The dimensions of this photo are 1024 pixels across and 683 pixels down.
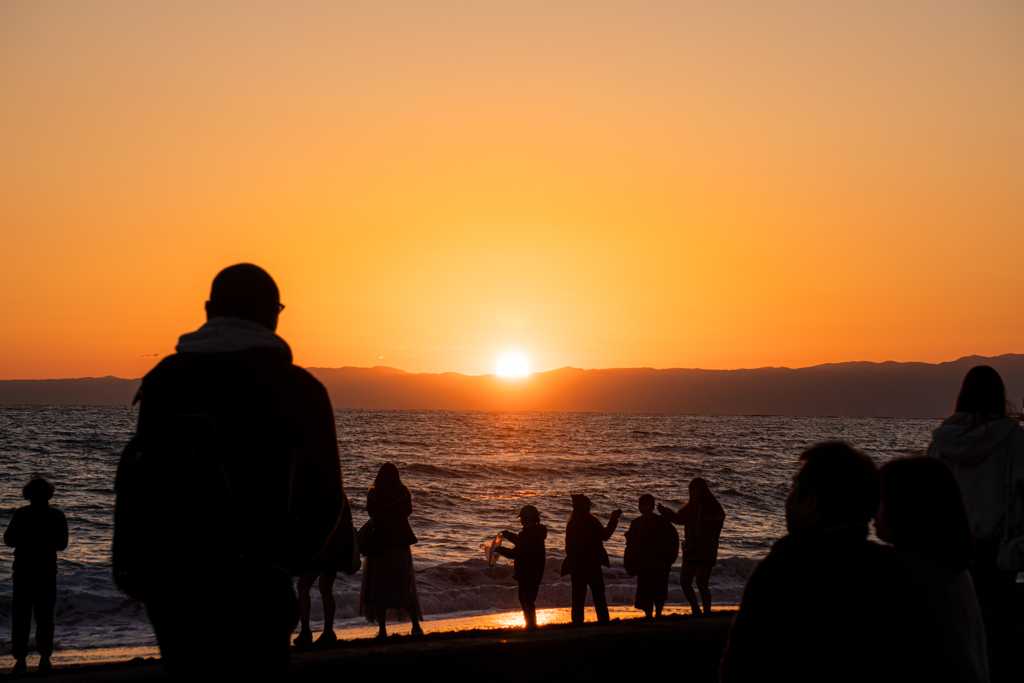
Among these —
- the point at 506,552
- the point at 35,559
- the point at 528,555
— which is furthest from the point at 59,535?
the point at 528,555

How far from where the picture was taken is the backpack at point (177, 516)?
2.17 metres

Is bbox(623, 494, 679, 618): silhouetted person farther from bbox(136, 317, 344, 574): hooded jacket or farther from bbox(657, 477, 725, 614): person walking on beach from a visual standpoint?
bbox(136, 317, 344, 574): hooded jacket

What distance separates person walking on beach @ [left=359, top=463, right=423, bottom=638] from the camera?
30.0 feet

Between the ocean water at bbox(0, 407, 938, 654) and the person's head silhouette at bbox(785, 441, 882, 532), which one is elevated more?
the person's head silhouette at bbox(785, 441, 882, 532)

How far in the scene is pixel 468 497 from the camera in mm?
33688

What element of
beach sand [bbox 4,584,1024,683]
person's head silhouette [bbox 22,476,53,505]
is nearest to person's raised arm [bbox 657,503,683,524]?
beach sand [bbox 4,584,1024,683]

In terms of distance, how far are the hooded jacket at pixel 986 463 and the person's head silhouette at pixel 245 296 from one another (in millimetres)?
3851

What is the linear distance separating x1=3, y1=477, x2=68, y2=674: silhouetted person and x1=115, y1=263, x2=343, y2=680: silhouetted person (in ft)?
23.5

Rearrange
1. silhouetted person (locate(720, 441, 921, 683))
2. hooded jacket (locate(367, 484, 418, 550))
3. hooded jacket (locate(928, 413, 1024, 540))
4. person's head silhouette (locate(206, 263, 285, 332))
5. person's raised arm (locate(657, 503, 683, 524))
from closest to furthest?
1. silhouetted person (locate(720, 441, 921, 683))
2. person's head silhouette (locate(206, 263, 285, 332))
3. hooded jacket (locate(928, 413, 1024, 540))
4. hooded jacket (locate(367, 484, 418, 550))
5. person's raised arm (locate(657, 503, 683, 524))

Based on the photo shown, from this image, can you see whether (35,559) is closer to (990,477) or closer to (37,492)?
(37,492)

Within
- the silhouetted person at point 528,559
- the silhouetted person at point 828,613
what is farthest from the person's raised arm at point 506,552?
the silhouetted person at point 828,613

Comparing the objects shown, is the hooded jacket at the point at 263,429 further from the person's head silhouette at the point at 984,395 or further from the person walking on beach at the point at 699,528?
the person walking on beach at the point at 699,528

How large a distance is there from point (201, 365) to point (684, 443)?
79610 mm

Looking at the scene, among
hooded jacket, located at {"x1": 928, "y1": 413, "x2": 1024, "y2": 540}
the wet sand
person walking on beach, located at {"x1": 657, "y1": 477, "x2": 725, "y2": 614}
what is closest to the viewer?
hooded jacket, located at {"x1": 928, "y1": 413, "x2": 1024, "y2": 540}
